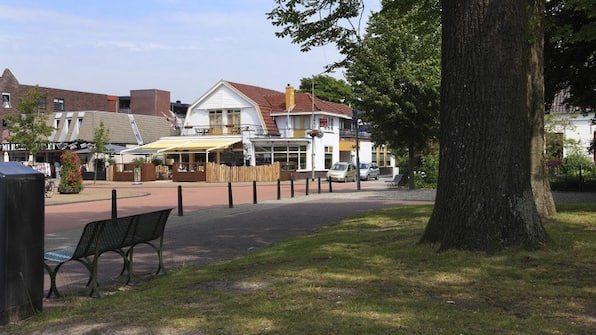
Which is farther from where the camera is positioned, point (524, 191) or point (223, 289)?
point (524, 191)

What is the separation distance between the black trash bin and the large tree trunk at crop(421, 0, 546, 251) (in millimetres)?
Result: 4672

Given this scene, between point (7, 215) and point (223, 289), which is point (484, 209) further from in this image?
point (7, 215)

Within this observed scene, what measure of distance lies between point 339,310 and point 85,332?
2.14m

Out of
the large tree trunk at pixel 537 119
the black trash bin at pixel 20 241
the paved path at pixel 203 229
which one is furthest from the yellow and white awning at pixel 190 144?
the black trash bin at pixel 20 241

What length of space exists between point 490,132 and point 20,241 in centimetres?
532

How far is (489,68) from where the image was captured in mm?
7008

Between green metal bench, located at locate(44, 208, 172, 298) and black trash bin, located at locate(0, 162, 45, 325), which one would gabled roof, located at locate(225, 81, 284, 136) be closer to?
green metal bench, located at locate(44, 208, 172, 298)

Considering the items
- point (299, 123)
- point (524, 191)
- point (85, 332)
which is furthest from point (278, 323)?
point (299, 123)

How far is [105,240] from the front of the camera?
22.4ft

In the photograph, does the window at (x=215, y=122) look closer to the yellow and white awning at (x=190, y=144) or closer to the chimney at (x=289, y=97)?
the yellow and white awning at (x=190, y=144)

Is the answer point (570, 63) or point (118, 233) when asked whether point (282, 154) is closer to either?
point (570, 63)

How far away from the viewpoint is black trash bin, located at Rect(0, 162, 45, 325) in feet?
17.1

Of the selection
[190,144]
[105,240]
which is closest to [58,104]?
[190,144]

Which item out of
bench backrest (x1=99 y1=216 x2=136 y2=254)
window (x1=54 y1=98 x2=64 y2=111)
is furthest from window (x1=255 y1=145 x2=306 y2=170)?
bench backrest (x1=99 y1=216 x2=136 y2=254)
